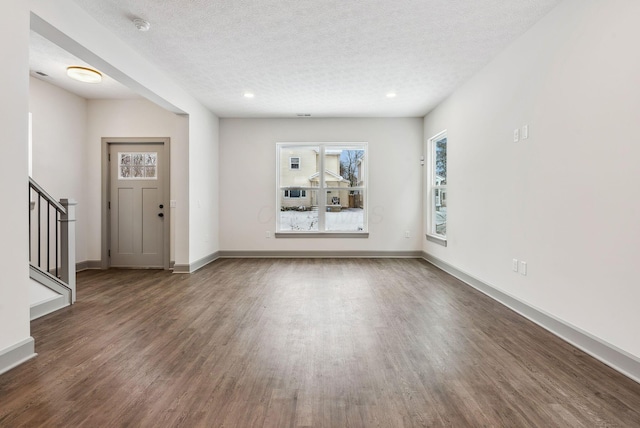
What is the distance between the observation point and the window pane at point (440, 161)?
5.72 m

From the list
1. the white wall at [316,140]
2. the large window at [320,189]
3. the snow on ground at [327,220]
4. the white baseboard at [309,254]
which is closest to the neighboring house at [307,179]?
the large window at [320,189]

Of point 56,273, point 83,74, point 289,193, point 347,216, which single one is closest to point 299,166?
point 289,193

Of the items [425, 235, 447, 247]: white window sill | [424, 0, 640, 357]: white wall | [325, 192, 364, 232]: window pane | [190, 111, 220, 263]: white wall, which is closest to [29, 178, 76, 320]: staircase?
[190, 111, 220, 263]: white wall

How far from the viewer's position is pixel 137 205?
5.70 meters

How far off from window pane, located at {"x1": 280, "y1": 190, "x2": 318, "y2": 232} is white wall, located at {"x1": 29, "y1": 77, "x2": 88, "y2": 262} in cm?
346

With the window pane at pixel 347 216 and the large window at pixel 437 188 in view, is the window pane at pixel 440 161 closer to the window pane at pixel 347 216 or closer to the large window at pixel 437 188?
the large window at pixel 437 188

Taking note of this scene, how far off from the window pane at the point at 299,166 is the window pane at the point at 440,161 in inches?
91.3

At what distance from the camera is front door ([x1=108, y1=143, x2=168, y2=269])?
18.7ft

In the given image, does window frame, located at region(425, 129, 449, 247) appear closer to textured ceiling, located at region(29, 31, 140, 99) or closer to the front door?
the front door

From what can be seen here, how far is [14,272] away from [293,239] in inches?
186

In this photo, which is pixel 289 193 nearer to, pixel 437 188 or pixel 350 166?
pixel 350 166

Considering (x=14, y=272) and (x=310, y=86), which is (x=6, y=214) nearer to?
(x=14, y=272)

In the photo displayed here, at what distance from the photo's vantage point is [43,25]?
2.55m

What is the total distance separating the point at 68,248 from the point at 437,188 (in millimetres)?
5546
